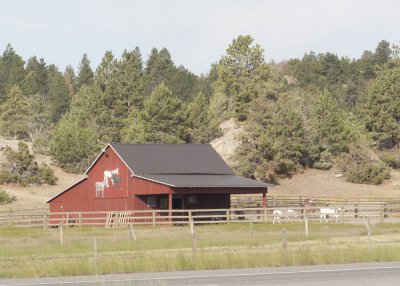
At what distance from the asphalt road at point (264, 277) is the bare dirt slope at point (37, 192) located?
52.5 meters

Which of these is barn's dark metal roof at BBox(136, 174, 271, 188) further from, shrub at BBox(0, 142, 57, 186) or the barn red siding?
shrub at BBox(0, 142, 57, 186)

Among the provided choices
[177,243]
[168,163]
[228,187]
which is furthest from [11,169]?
[177,243]

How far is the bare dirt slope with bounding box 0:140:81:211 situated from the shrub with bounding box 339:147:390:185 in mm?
31417

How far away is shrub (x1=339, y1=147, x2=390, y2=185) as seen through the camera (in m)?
89.9

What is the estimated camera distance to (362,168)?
90.2 meters

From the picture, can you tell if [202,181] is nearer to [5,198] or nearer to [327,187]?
[5,198]

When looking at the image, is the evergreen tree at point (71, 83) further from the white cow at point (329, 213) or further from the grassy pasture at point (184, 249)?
the grassy pasture at point (184, 249)

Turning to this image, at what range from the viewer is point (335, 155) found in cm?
9700

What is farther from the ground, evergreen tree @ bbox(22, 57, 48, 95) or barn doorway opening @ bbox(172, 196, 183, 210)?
evergreen tree @ bbox(22, 57, 48, 95)

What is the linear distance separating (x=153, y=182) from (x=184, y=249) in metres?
21.4

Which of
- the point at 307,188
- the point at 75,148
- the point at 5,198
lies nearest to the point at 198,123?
the point at 75,148

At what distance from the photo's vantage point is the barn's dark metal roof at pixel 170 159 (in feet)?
184

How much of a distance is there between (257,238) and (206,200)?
2006cm

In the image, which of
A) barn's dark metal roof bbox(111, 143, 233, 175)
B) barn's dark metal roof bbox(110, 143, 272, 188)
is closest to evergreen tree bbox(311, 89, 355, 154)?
barn's dark metal roof bbox(110, 143, 272, 188)
